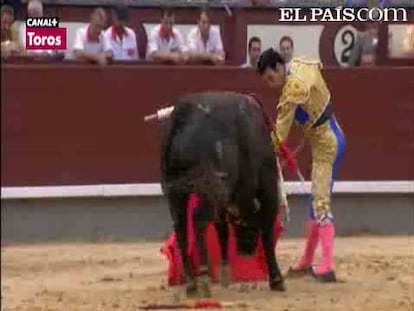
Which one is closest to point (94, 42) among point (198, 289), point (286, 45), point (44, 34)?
point (44, 34)

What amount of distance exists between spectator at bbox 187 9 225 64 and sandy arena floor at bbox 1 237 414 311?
4.57 ft

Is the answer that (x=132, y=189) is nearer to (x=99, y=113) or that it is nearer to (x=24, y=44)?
(x=99, y=113)

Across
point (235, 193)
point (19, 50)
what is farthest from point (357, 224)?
point (235, 193)

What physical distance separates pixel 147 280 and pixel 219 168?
1.27m

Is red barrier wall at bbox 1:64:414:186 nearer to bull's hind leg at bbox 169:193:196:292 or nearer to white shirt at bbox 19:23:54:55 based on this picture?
white shirt at bbox 19:23:54:55

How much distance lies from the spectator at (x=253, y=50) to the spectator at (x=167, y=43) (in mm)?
452

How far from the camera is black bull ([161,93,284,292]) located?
20.2 ft

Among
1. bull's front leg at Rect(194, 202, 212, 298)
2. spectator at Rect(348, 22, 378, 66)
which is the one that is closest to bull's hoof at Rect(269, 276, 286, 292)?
bull's front leg at Rect(194, 202, 212, 298)

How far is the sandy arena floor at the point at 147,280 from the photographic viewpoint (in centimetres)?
629

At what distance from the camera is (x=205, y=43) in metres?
9.68

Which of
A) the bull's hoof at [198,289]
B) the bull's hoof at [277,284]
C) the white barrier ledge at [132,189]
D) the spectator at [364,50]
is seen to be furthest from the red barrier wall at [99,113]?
the bull's hoof at [198,289]

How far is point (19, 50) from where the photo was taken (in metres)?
9.17

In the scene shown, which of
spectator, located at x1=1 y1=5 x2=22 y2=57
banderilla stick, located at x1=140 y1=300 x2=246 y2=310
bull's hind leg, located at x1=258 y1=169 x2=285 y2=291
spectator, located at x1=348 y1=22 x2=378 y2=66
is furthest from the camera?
spectator, located at x1=348 y1=22 x2=378 y2=66

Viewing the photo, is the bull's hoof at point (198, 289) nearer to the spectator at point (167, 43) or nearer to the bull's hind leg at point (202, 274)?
the bull's hind leg at point (202, 274)
